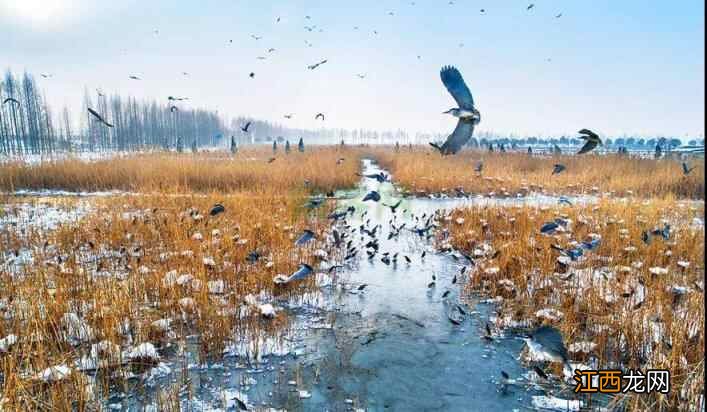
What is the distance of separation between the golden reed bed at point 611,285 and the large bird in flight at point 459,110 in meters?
1.83

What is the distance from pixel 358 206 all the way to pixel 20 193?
10085mm

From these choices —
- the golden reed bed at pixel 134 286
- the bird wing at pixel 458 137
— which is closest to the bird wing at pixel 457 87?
the bird wing at pixel 458 137

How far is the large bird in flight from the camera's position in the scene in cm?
349

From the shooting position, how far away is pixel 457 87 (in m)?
3.53

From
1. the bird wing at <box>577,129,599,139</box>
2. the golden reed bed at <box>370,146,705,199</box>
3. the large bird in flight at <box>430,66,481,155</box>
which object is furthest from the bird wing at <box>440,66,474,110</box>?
the golden reed bed at <box>370,146,705,199</box>

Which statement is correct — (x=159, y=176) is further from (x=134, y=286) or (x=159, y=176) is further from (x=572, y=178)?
(x=572, y=178)

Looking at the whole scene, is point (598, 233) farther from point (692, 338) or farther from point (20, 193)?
point (20, 193)

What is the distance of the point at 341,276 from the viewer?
5.43m

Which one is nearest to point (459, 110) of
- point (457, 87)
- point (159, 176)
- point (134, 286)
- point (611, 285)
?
point (457, 87)

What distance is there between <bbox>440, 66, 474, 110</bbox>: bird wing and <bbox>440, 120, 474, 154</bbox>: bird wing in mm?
170

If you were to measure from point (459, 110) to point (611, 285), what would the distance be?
254 centimetres

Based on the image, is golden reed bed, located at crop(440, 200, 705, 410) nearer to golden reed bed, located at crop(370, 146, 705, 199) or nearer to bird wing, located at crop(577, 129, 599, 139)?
bird wing, located at crop(577, 129, 599, 139)

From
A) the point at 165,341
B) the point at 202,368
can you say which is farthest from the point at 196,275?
the point at 202,368

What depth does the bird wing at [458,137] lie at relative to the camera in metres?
3.45
